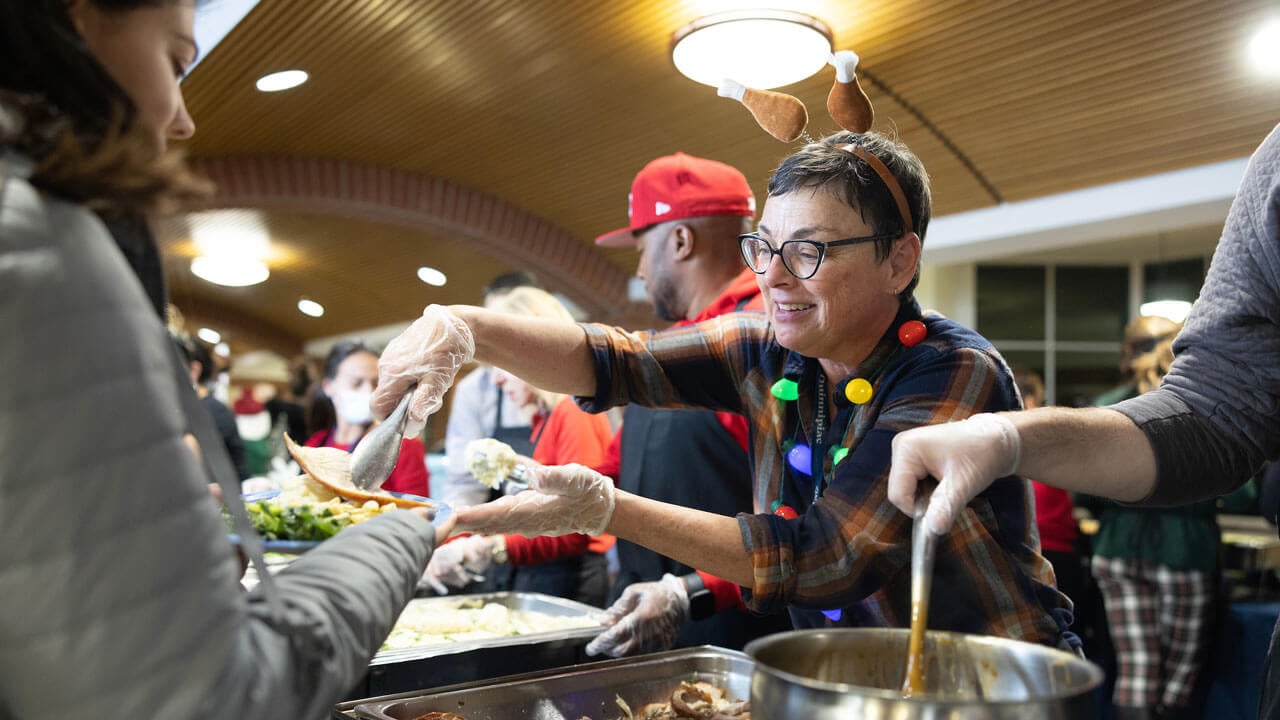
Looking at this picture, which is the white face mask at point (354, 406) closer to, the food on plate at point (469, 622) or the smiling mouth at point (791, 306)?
the food on plate at point (469, 622)

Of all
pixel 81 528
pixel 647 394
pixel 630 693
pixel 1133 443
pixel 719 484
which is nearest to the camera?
pixel 81 528

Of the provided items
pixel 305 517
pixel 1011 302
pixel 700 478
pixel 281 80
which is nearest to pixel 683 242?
pixel 700 478

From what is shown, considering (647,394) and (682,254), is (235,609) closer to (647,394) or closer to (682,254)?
(647,394)

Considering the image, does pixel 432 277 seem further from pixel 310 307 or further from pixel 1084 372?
pixel 1084 372

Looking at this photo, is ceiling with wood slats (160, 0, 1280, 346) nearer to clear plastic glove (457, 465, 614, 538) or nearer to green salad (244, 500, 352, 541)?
clear plastic glove (457, 465, 614, 538)

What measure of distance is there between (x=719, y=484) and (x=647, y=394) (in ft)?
2.13

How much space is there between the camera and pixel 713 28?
4.10 m

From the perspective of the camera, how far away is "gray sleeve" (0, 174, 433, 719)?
0.70 meters

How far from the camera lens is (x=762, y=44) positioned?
404 centimetres

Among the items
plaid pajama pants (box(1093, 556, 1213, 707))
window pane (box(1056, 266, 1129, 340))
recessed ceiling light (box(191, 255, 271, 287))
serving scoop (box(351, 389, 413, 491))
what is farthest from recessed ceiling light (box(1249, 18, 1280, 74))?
recessed ceiling light (box(191, 255, 271, 287))

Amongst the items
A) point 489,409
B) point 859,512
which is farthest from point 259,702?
point 489,409

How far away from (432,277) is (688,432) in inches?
268

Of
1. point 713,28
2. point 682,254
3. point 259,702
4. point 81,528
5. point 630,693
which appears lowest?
point 630,693

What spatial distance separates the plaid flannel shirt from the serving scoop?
504mm
